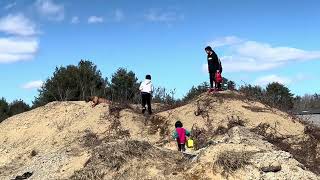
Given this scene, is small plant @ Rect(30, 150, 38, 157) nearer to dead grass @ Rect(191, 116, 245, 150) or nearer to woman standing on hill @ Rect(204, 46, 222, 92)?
dead grass @ Rect(191, 116, 245, 150)

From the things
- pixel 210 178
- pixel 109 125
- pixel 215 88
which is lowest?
pixel 210 178

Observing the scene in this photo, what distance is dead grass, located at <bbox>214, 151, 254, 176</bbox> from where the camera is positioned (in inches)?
474

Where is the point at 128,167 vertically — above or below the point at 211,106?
below

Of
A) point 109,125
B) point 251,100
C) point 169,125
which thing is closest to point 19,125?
point 109,125

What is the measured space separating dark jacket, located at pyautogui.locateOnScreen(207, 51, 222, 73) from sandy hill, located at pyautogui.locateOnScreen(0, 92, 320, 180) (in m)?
1.20

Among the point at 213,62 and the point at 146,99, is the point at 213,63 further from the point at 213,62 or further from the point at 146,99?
the point at 146,99

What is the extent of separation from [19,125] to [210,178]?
14.5 metres

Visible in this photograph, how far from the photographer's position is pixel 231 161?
476 inches

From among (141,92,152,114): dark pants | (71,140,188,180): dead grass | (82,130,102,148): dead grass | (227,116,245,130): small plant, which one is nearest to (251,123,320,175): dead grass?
(227,116,245,130): small plant

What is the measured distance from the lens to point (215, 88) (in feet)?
72.5

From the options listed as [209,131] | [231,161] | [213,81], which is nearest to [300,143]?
[209,131]

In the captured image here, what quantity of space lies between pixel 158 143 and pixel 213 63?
3973 mm

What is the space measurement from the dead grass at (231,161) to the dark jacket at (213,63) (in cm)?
889

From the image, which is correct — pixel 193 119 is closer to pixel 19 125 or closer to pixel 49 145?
pixel 49 145
